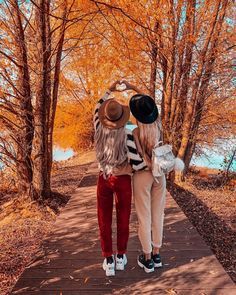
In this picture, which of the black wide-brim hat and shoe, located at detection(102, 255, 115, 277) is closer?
the black wide-brim hat

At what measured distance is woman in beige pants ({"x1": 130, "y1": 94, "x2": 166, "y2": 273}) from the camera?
3100 mm

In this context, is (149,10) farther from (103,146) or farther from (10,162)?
(103,146)

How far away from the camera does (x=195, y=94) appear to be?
28.3 feet

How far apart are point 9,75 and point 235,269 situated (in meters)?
4.81

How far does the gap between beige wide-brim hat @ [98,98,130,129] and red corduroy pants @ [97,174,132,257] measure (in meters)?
0.53

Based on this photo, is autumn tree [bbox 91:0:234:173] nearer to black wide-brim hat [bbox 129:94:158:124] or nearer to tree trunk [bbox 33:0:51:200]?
tree trunk [bbox 33:0:51:200]

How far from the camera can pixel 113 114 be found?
9.97ft

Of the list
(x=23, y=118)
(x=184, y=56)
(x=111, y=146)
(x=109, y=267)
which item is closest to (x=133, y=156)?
(x=111, y=146)

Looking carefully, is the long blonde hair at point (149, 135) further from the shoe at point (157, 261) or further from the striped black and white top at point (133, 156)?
the shoe at point (157, 261)

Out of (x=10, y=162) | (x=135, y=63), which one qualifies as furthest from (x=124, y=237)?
(x=135, y=63)

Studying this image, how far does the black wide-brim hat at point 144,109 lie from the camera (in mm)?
3061

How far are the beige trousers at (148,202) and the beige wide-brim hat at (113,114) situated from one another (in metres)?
0.56

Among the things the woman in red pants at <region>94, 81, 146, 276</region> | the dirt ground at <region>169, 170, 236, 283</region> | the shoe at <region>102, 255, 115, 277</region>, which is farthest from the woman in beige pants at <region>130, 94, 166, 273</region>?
the dirt ground at <region>169, 170, 236, 283</region>

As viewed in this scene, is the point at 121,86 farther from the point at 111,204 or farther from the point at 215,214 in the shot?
the point at 215,214
